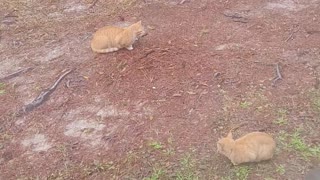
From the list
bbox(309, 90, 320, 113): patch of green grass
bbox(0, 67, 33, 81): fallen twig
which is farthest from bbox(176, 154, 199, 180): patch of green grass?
bbox(0, 67, 33, 81): fallen twig

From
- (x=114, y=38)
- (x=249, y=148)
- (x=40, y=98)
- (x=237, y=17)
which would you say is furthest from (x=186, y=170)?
(x=237, y=17)

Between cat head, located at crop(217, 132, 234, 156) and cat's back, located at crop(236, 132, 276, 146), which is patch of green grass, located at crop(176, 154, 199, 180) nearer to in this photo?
cat head, located at crop(217, 132, 234, 156)

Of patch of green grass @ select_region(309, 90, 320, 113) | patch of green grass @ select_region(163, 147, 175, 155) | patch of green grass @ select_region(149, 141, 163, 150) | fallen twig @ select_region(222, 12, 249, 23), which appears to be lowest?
fallen twig @ select_region(222, 12, 249, 23)

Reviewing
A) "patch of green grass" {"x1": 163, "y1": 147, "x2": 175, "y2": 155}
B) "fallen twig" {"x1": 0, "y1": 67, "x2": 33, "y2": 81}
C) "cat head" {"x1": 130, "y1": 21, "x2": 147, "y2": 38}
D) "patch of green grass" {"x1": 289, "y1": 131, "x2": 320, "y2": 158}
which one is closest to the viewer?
"patch of green grass" {"x1": 289, "y1": 131, "x2": 320, "y2": 158}

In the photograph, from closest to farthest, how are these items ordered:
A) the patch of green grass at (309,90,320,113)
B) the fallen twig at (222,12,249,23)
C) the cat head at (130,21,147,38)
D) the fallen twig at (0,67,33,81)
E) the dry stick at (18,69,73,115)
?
the patch of green grass at (309,90,320,113) < the dry stick at (18,69,73,115) < the fallen twig at (0,67,33,81) < the cat head at (130,21,147,38) < the fallen twig at (222,12,249,23)

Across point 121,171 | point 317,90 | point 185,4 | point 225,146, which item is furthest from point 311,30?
point 121,171

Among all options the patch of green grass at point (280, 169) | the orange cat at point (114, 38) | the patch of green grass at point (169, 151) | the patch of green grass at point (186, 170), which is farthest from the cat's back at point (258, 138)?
the orange cat at point (114, 38)

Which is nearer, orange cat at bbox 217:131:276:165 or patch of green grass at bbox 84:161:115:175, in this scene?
orange cat at bbox 217:131:276:165

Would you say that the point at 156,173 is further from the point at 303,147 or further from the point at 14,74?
the point at 14,74

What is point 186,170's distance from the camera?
11.8ft

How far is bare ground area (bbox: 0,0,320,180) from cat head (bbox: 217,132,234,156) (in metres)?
0.11

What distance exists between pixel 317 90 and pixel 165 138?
1.47 m

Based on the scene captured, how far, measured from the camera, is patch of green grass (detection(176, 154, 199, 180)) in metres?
3.53

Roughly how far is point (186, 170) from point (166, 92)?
105 cm
